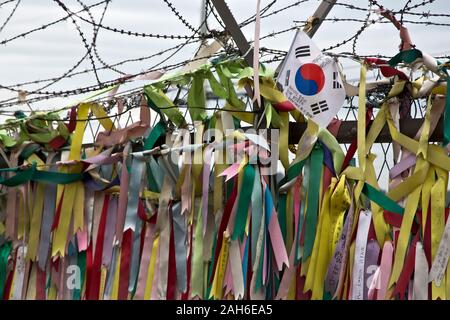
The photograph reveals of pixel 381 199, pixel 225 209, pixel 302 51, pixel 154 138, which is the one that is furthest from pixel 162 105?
pixel 381 199

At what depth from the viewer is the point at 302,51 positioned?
7.82ft

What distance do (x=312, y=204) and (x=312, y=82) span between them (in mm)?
383

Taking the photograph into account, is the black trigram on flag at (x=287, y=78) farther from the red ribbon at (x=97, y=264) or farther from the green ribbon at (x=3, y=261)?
the green ribbon at (x=3, y=261)

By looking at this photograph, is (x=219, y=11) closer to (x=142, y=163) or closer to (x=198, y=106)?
(x=198, y=106)

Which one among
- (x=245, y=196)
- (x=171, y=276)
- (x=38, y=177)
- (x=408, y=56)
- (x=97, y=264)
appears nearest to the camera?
(x=408, y=56)

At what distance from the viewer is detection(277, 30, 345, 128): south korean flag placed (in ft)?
7.70

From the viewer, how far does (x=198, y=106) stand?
263 cm

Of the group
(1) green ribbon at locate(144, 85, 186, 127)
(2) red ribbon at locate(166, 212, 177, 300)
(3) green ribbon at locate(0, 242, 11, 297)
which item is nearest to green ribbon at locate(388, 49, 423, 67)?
(1) green ribbon at locate(144, 85, 186, 127)

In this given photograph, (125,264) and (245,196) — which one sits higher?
(245,196)

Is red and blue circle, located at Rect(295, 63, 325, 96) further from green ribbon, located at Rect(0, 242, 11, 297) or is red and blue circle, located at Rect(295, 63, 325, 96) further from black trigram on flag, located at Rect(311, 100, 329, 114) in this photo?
green ribbon, located at Rect(0, 242, 11, 297)

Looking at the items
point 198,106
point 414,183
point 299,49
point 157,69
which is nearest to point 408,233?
point 414,183

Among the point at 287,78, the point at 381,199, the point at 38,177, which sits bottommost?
the point at 381,199

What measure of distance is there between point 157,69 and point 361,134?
0.84 m

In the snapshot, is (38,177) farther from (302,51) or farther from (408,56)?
(408,56)
